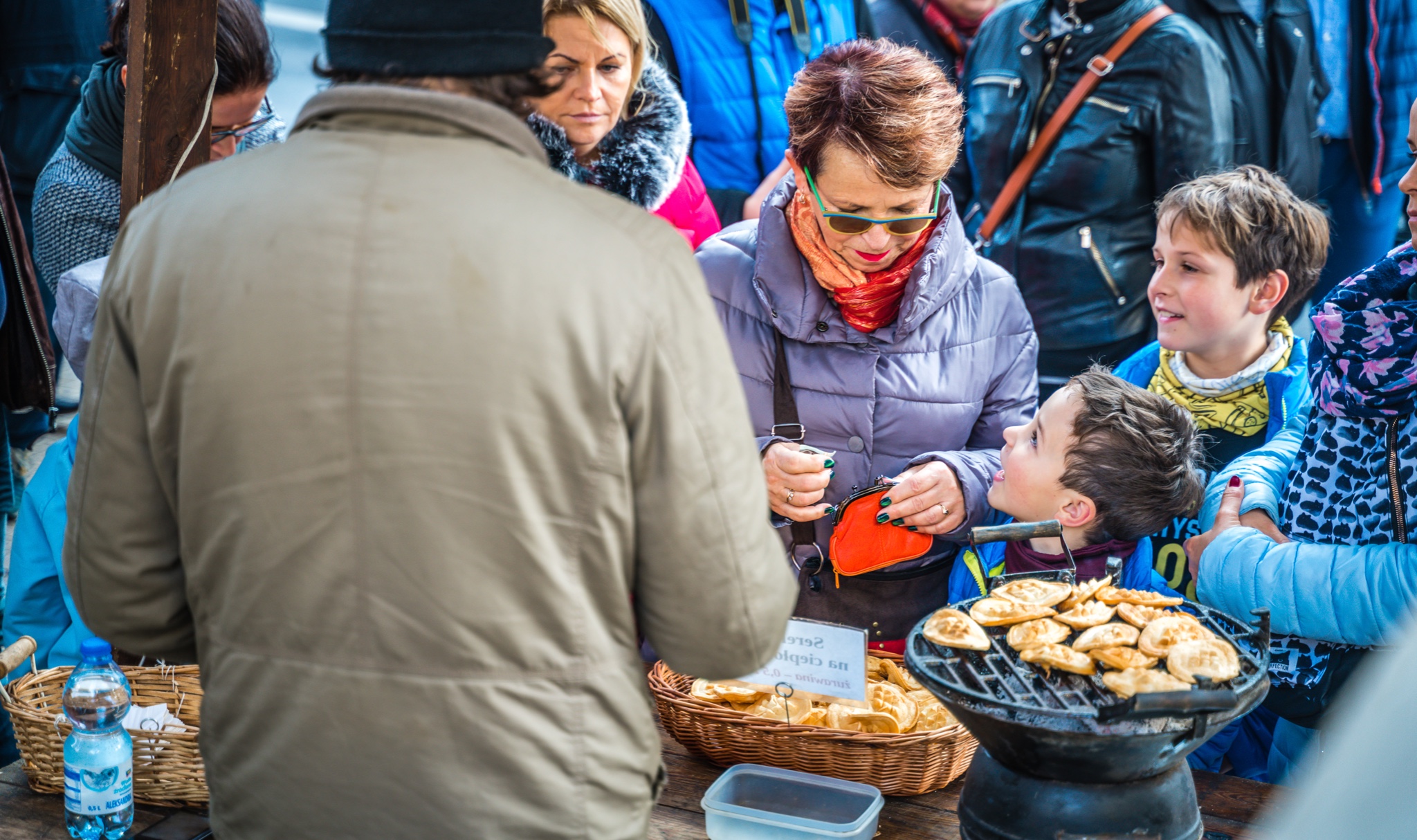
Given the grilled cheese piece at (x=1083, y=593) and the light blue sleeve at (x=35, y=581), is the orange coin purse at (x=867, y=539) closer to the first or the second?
the grilled cheese piece at (x=1083, y=593)

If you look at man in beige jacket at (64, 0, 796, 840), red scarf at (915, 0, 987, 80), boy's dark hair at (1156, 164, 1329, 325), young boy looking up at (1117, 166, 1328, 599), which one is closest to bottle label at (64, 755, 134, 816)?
man in beige jacket at (64, 0, 796, 840)

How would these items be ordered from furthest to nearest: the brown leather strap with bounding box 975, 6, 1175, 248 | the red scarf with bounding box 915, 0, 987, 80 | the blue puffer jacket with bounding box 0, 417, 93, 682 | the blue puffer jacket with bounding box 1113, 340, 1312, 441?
the red scarf with bounding box 915, 0, 987, 80 < the brown leather strap with bounding box 975, 6, 1175, 248 < the blue puffer jacket with bounding box 1113, 340, 1312, 441 < the blue puffer jacket with bounding box 0, 417, 93, 682

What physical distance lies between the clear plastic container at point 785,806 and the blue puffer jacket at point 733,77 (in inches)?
96.3

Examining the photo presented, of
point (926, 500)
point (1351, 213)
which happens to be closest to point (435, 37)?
point (926, 500)

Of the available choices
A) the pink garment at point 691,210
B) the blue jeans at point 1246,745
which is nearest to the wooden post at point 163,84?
the pink garment at point 691,210

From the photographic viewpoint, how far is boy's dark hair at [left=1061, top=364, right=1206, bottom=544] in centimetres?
228

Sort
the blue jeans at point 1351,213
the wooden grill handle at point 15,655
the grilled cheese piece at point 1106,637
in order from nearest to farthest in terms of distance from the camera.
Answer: the grilled cheese piece at point 1106,637 → the wooden grill handle at point 15,655 → the blue jeans at point 1351,213

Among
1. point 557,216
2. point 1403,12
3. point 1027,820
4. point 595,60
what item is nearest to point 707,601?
point 557,216

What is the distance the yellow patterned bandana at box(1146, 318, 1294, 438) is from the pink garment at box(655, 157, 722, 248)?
1370 millimetres

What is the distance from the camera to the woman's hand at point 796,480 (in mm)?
2168

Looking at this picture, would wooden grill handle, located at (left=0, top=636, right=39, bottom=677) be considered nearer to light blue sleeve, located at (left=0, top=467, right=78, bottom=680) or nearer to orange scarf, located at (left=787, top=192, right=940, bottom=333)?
light blue sleeve, located at (left=0, top=467, right=78, bottom=680)

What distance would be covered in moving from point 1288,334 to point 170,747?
261cm

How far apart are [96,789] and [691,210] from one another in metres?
2.23

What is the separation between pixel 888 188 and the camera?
218 centimetres
